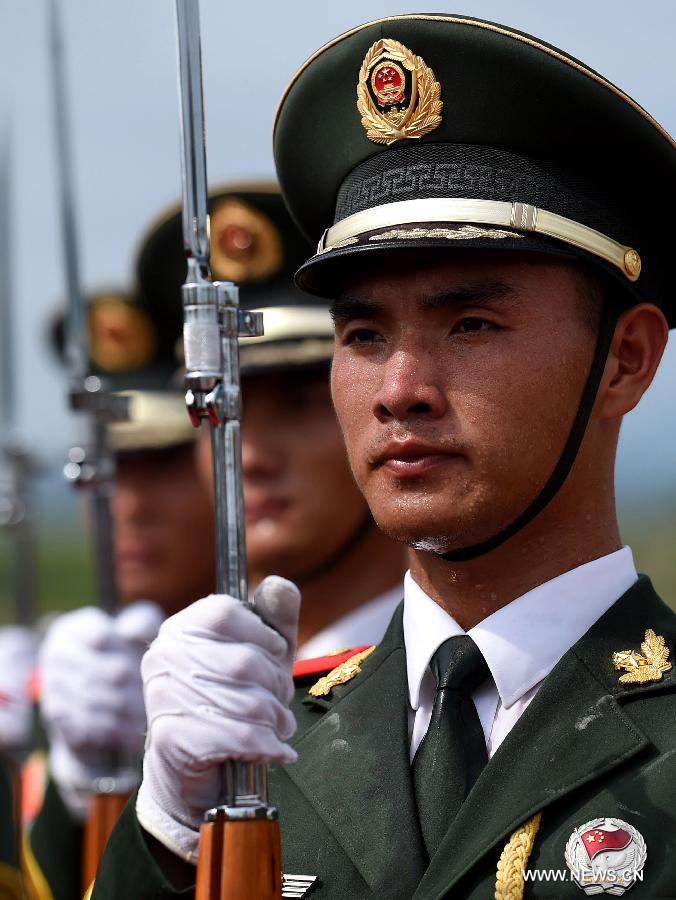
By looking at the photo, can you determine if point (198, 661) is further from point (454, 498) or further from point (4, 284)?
point (4, 284)

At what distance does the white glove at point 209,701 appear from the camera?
361 cm

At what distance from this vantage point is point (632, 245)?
13.3ft

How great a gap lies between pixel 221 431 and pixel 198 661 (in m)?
0.48

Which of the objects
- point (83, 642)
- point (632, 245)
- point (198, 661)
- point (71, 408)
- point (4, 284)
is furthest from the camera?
point (4, 284)

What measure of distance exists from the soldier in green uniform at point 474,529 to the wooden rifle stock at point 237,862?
15 centimetres

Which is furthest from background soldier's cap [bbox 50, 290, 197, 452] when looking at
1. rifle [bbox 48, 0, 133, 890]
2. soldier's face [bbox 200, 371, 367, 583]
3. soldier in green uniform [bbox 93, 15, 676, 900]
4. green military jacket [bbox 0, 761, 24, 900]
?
soldier in green uniform [bbox 93, 15, 676, 900]

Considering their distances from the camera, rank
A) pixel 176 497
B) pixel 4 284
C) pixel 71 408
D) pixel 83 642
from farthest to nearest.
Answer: pixel 4 284
pixel 176 497
pixel 83 642
pixel 71 408

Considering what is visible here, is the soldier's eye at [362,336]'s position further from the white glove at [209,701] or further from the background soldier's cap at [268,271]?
the background soldier's cap at [268,271]

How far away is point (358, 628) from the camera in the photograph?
7.06 m

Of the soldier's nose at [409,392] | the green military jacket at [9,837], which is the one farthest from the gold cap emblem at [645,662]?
the green military jacket at [9,837]

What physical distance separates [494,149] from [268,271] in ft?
12.2

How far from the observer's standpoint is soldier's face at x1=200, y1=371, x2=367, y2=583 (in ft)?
23.4

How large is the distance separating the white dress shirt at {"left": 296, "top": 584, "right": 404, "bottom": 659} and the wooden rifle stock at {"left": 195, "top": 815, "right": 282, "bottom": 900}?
3.37 metres

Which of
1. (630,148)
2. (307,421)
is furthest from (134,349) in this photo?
(630,148)
